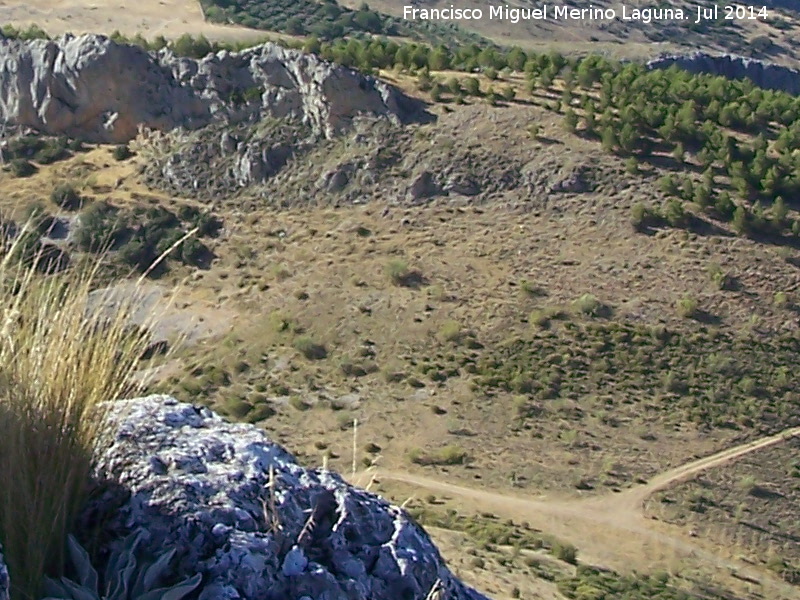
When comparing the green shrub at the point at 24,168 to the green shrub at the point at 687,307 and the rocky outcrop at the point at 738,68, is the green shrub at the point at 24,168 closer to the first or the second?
the green shrub at the point at 687,307

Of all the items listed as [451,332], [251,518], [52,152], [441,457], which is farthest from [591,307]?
[251,518]

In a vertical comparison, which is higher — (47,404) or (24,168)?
(47,404)

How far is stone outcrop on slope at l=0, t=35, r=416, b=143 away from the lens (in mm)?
36250

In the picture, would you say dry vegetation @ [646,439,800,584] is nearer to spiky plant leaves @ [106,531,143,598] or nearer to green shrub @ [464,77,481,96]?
green shrub @ [464,77,481,96]

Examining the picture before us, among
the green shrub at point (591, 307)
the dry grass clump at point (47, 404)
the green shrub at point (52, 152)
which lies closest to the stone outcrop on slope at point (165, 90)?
the green shrub at point (52, 152)

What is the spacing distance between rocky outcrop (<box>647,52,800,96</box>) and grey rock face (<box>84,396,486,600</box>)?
5683 centimetres

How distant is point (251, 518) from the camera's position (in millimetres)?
3865

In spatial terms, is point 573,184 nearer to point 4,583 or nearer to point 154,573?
point 154,573

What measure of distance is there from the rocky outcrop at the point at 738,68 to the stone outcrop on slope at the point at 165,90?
2719 cm

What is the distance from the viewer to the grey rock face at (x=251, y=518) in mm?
3740

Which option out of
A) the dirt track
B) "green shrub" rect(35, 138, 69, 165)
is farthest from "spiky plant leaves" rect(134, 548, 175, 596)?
"green shrub" rect(35, 138, 69, 165)

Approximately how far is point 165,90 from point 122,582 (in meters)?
36.2

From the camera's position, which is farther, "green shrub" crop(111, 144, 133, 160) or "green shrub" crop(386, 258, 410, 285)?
"green shrub" crop(111, 144, 133, 160)

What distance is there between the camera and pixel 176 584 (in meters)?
3.60
